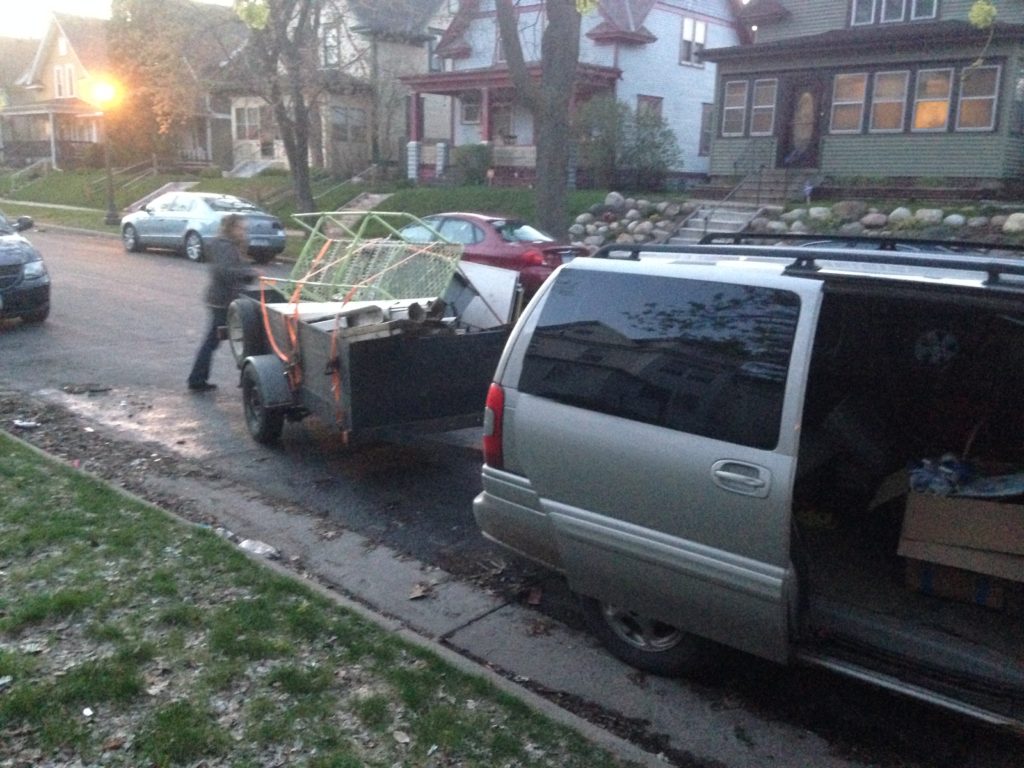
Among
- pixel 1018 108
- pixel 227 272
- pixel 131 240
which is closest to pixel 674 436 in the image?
pixel 227 272

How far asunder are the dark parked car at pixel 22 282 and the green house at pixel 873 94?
60.6ft

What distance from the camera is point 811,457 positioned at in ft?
17.0

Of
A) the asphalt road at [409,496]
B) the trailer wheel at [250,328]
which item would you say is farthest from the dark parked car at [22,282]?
the trailer wheel at [250,328]

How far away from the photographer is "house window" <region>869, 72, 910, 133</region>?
24609 millimetres

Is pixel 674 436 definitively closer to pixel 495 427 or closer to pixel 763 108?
pixel 495 427

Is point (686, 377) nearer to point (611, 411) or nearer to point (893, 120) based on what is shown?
point (611, 411)

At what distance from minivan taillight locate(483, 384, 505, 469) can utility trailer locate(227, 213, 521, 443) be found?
1.95 meters

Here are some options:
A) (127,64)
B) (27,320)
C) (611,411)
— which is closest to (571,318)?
(611,411)

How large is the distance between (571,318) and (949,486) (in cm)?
185

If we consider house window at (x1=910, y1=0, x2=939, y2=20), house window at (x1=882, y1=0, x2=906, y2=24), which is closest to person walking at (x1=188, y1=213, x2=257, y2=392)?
house window at (x1=910, y1=0, x2=939, y2=20)

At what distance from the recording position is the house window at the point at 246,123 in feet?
146

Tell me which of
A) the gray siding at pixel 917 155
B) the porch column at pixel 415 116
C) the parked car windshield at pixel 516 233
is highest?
the porch column at pixel 415 116

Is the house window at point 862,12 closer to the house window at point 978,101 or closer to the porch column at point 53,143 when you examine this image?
the house window at point 978,101

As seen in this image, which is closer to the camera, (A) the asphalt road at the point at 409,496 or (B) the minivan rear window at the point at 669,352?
(B) the minivan rear window at the point at 669,352
